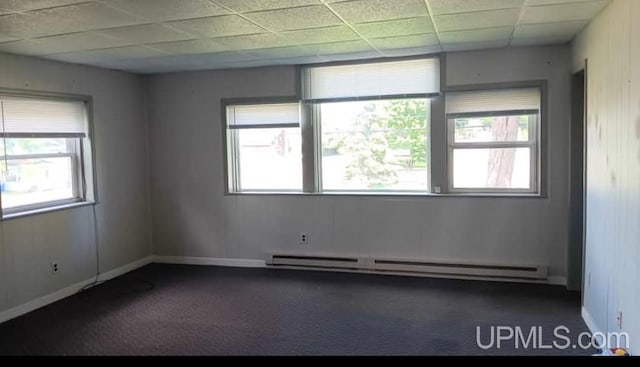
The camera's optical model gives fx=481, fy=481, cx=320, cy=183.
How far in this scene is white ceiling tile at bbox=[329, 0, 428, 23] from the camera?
310 centimetres

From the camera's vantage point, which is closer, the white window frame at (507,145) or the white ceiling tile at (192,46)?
the white ceiling tile at (192,46)

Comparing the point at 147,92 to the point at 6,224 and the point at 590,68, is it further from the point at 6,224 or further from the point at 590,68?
the point at 590,68

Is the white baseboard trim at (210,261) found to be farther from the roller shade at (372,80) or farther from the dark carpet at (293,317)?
the roller shade at (372,80)

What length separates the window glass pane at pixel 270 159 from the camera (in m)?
5.56

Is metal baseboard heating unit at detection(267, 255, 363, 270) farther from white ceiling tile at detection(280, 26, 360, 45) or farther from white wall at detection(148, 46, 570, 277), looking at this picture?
white ceiling tile at detection(280, 26, 360, 45)

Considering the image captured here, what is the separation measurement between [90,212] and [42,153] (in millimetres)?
792

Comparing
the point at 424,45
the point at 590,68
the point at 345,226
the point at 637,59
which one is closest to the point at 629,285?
the point at 637,59

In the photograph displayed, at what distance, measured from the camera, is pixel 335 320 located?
3.97m

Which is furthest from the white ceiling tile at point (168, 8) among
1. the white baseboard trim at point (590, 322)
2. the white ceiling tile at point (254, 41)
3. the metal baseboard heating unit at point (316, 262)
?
the white baseboard trim at point (590, 322)

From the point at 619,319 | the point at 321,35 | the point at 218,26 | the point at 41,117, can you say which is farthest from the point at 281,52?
the point at 619,319

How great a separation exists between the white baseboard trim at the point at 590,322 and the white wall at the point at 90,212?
4733mm

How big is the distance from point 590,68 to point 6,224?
4995 millimetres

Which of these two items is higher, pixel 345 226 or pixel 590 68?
pixel 590 68

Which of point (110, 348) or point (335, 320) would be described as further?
point (335, 320)
